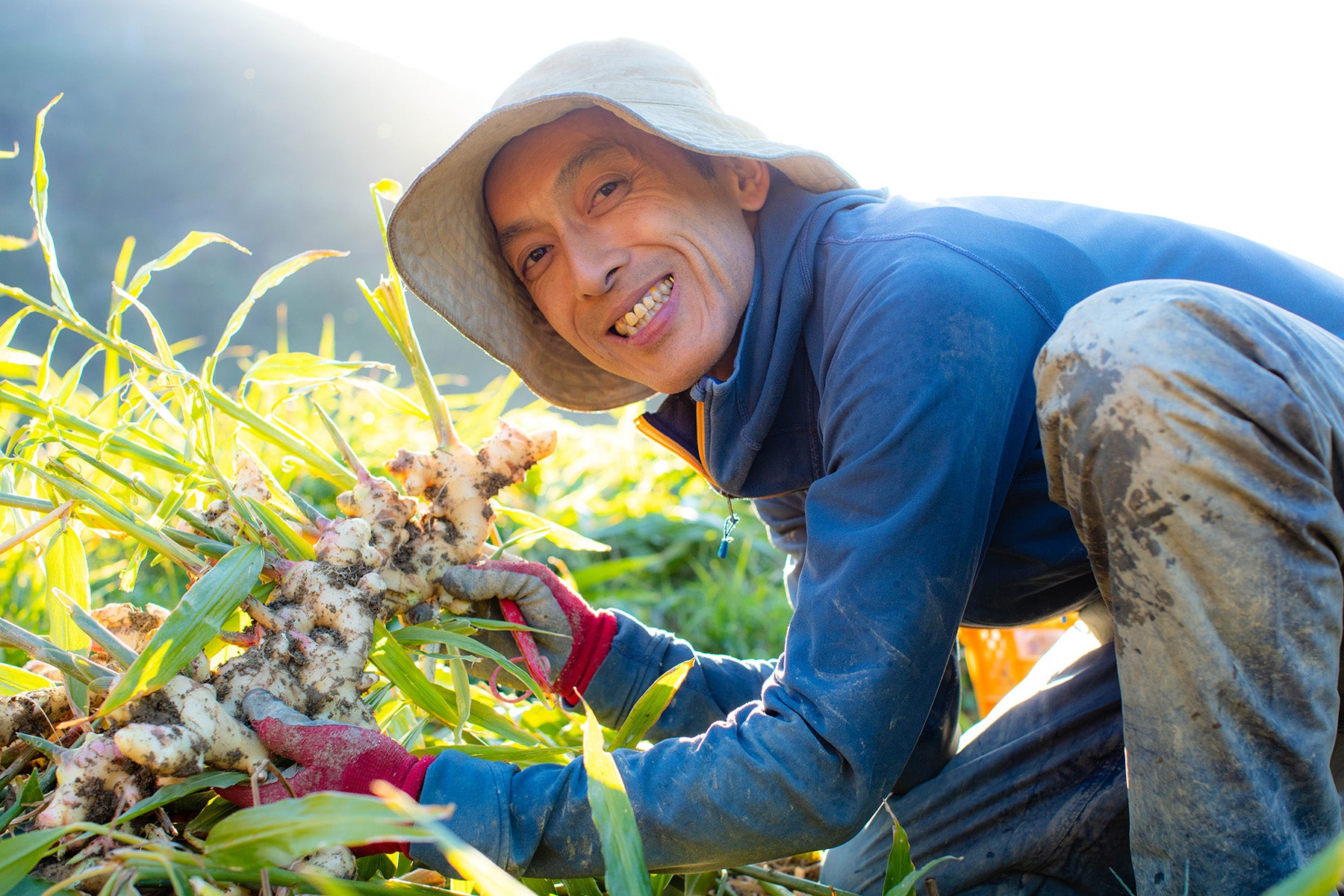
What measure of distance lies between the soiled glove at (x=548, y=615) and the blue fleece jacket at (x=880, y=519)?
1.20 ft

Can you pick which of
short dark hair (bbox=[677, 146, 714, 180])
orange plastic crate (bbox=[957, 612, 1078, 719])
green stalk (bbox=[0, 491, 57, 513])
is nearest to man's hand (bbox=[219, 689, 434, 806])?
green stalk (bbox=[0, 491, 57, 513])

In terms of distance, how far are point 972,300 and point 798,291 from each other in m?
0.28

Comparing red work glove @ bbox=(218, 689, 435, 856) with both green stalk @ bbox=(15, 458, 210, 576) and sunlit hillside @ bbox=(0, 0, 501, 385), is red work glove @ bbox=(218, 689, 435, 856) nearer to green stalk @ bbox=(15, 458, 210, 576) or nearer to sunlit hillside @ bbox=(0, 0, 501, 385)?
green stalk @ bbox=(15, 458, 210, 576)

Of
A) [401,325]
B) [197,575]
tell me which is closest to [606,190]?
[401,325]

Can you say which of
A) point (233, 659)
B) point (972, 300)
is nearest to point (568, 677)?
point (233, 659)

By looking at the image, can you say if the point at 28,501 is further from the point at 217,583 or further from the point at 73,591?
the point at 217,583

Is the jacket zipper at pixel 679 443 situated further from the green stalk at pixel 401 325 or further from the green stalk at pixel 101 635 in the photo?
the green stalk at pixel 101 635

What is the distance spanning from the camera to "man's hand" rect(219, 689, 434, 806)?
2.93ft

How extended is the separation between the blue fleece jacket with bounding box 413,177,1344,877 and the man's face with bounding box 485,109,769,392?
5.3 inches

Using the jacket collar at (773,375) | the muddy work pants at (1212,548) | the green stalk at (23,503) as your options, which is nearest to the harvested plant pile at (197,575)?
the green stalk at (23,503)

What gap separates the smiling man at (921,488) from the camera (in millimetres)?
765

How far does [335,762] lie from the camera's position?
90 centimetres


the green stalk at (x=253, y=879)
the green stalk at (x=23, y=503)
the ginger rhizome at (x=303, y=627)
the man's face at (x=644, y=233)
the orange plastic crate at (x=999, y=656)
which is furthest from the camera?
the orange plastic crate at (x=999, y=656)

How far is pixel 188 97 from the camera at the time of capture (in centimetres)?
668
